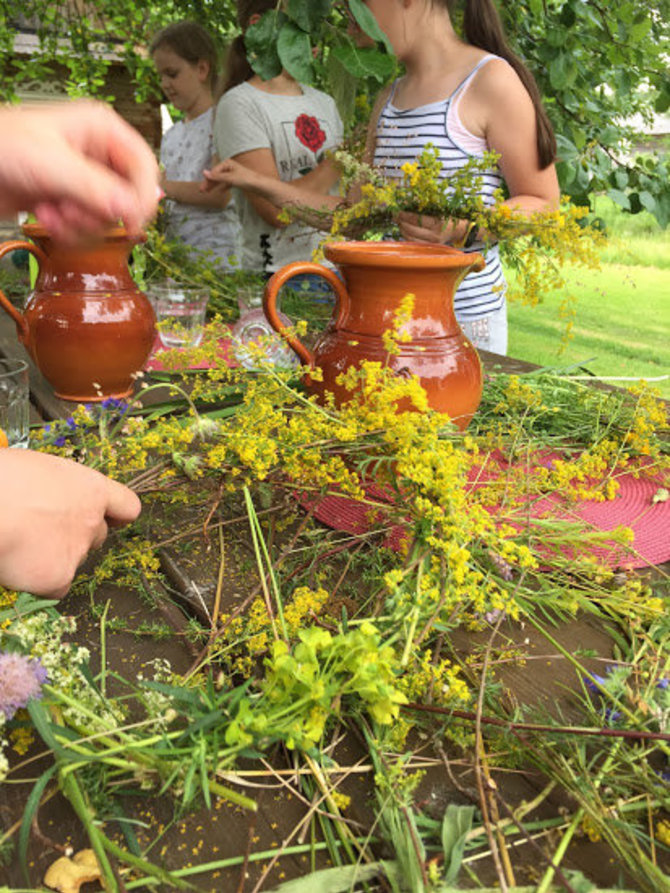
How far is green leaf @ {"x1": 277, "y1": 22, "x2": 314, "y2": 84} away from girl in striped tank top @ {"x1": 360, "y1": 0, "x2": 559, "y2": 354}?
29cm

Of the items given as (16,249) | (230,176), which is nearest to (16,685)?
(16,249)

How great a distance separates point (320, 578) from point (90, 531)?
24cm

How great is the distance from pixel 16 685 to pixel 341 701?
234 millimetres

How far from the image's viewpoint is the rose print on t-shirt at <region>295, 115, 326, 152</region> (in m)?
3.04

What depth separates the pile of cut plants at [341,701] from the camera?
1.53 ft

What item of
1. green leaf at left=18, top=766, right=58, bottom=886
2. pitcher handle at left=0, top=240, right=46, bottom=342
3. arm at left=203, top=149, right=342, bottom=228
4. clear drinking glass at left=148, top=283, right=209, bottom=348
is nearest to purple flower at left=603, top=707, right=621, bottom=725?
green leaf at left=18, top=766, right=58, bottom=886

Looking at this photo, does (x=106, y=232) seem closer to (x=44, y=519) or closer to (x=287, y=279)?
(x=287, y=279)

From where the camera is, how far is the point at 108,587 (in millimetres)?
754

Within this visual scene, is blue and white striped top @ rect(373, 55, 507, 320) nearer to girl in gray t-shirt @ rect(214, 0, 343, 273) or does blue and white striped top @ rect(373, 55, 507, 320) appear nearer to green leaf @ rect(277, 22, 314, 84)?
green leaf @ rect(277, 22, 314, 84)

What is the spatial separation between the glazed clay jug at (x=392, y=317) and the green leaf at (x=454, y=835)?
0.55 meters

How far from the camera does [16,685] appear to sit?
0.49 metres

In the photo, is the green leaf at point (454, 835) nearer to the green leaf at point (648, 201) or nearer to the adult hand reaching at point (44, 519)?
the adult hand reaching at point (44, 519)

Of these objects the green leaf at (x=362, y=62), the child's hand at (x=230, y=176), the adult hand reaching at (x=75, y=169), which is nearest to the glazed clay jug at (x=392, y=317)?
the adult hand reaching at (x=75, y=169)

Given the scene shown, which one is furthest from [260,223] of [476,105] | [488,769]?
[488,769]
